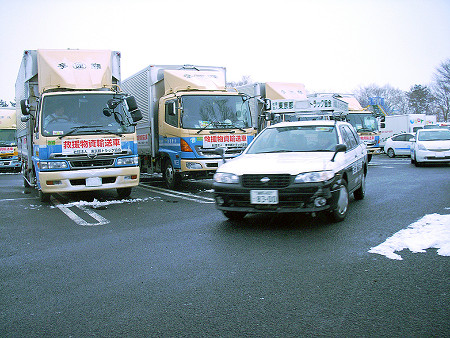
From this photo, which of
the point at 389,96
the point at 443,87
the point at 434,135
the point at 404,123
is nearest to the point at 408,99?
the point at 389,96

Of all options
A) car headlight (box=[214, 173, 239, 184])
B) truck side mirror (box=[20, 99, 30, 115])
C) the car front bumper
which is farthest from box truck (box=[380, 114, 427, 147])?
car headlight (box=[214, 173, 239, 184])

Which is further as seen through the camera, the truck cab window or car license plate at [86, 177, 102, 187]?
the truck cab window

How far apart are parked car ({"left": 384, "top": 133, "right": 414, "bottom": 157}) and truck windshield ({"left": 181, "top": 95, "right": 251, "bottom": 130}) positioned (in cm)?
1646

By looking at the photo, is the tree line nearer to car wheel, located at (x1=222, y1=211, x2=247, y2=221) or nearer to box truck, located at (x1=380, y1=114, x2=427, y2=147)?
box truck, located at (x1=380, y1=114, x2=427, y2=147)

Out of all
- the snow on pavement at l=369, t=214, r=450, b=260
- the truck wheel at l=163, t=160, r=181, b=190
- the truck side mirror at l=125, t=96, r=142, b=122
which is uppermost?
the truck side mirror at l=125, t=96, r=142, b=122

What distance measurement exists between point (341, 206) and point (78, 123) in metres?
5.73

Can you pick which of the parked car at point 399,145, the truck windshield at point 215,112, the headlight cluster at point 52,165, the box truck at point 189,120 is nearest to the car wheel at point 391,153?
the parked car at point 399,145

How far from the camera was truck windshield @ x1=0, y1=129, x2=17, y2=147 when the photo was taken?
70.8 feet

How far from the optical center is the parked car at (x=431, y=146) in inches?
674

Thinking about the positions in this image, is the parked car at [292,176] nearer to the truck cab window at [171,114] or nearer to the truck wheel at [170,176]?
the truck cab window at [171,114]

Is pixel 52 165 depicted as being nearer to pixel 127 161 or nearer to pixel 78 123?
pixel 78 123

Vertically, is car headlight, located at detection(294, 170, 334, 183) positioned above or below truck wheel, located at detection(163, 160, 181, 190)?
above

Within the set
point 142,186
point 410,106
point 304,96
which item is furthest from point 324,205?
point 410,106

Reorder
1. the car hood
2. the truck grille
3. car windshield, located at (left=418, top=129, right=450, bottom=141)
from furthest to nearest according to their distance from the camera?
car windshield, located at (left=418, top=129, right=450, bottom=141) < the truck grille < the car hood
